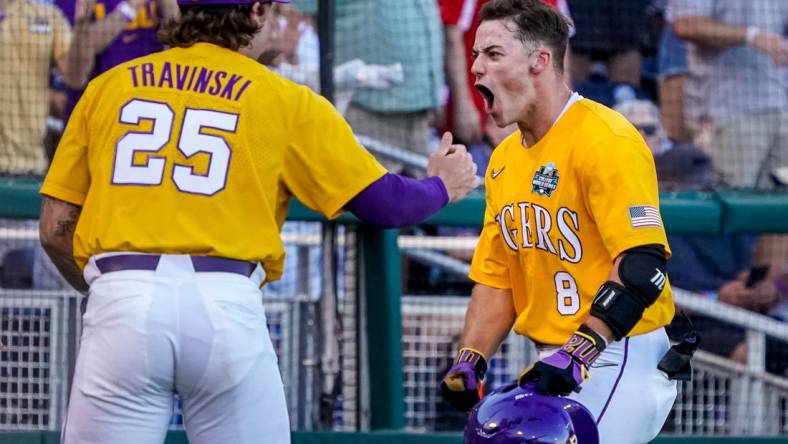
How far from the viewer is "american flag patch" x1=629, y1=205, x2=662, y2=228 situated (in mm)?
3648

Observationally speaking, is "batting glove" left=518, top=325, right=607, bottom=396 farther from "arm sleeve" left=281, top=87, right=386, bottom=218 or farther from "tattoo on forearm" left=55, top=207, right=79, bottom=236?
"tattoo on forearm" left=55, top=207, right=79, bottom=236

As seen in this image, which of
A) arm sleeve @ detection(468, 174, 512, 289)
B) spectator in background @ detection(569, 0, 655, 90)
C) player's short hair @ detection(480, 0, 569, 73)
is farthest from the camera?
spectator in background @ detection(569, 0, 655, 90)

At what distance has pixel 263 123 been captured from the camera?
3.49 metres

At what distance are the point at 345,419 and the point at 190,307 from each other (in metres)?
2.74

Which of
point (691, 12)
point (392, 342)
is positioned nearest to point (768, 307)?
point (691, 12)

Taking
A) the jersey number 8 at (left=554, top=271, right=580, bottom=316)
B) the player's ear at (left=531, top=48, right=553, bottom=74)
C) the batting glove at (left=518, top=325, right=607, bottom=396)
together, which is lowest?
the batting glove at (left=518, top=325, right=607, bottom=396)

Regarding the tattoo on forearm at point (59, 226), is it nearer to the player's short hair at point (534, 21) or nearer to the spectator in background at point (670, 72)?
the player's short hair at point (534, 21)

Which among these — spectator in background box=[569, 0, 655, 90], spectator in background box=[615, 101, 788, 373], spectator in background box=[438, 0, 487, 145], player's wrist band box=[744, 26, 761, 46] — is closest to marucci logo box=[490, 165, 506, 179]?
spectator in background box=[615, 101, 788, 373]

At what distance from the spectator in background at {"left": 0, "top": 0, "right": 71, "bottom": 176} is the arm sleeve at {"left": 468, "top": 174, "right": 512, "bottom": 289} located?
9.02ft

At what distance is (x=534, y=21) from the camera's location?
4004mm

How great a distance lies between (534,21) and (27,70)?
333cm

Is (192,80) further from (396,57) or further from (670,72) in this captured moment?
(670,72)

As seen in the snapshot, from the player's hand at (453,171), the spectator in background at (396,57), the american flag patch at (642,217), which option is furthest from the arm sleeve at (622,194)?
the spectator in background at (396,57)

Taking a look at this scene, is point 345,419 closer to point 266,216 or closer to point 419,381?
point 419,381
